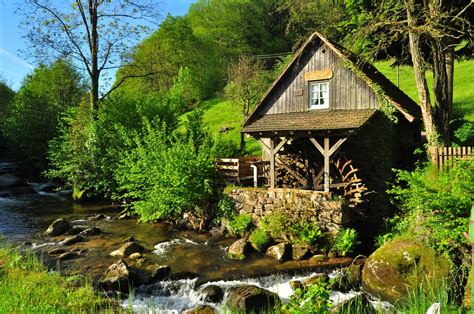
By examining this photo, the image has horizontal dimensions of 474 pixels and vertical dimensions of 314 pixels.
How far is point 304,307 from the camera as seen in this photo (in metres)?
4.14

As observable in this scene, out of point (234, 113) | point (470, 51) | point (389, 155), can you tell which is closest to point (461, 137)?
point (389, 155)

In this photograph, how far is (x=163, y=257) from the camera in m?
12.6

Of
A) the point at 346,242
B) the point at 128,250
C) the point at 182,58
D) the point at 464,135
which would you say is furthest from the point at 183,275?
the point at 182,58

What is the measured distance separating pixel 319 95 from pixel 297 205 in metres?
5.54

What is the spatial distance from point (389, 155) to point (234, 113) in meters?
25.7

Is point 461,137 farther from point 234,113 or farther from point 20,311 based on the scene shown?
point 234,113

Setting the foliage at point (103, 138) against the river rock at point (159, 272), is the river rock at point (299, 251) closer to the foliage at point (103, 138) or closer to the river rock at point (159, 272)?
the river rock at point (159, 272)

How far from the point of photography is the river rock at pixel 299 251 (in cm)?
1221

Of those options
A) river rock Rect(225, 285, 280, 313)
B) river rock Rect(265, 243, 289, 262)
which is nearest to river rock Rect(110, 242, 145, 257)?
river rock Rect(265, 243, 289, 262)

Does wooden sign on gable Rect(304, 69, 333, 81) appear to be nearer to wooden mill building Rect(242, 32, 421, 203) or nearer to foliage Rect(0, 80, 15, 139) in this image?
wooden mill building Rect(242, 32, 421, 203)

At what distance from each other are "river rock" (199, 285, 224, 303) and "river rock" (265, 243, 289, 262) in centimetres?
301

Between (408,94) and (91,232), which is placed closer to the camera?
(91,232)

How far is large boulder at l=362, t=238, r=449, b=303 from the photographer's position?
9.03m

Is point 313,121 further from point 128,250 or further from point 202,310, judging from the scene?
point 202,310
